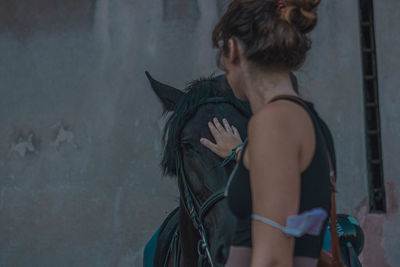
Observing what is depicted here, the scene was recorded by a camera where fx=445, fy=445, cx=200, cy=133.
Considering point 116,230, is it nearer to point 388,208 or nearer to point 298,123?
point 388,208

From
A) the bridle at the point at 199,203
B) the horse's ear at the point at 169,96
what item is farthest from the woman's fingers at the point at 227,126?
the horse's ear at the point at 169,96

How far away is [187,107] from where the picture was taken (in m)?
1.93

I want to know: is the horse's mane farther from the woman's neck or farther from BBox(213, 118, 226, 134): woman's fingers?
the woman's neck

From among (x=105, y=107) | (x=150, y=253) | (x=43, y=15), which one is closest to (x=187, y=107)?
(x=150, y=253)

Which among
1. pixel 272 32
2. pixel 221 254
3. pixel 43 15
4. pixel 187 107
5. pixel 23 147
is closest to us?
pixel 272 32

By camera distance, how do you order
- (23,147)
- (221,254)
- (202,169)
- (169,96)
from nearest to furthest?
(221,254), (202,169), (169,96), (23,147)

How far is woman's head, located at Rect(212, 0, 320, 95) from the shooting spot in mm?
992

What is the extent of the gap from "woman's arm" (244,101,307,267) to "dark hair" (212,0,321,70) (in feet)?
0.58

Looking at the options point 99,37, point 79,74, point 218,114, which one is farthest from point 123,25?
point 218,114

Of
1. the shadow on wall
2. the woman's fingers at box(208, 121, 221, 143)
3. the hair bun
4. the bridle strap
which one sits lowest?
the bridle strap

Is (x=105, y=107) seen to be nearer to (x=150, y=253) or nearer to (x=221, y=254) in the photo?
(x=150, y=253)

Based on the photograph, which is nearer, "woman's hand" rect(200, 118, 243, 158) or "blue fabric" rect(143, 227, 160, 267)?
"woman's hand" rect(200, 118, 243, 158)

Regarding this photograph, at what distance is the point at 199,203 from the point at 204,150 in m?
0.21

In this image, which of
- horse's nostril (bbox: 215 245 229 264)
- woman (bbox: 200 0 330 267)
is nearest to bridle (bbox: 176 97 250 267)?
horse's nostril (bbox: 215 245 229 264)
